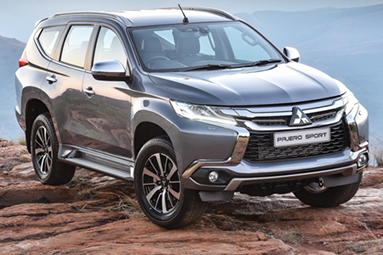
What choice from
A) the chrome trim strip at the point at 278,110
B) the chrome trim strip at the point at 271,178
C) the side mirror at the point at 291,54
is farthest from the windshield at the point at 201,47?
the chrome trim strip at the point at 271,178

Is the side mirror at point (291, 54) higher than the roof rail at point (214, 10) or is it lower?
lower

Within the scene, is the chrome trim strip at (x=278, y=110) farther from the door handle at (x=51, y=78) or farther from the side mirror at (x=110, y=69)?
the door handle at (x=51, y=78)

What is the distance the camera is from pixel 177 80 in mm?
4574

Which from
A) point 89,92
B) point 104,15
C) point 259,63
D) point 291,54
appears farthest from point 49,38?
point 291,54

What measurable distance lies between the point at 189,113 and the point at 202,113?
0.11 metres

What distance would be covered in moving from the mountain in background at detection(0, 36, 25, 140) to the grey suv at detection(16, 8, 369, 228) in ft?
355

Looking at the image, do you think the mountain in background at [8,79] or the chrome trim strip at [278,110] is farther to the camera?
the mountain in background at [8,79]

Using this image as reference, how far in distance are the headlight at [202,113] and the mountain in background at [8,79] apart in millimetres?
110240

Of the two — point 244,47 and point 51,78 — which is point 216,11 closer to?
point 244,47

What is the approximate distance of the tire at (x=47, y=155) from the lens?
639 cm

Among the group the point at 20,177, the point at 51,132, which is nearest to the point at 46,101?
the point at 51,132

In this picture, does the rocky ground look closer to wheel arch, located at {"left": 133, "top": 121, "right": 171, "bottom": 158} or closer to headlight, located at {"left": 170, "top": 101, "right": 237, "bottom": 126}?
wheel arch, located at {"left": 133, "top": 121, "right": 171, "bottom": 158}

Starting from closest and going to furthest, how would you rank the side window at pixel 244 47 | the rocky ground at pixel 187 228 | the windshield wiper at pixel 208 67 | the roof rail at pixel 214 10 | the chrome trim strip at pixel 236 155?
the chrome trim strip at pixel 236 155 < the rocky ground at pixel 187 228 < the windshield wiper at pixel 208 67 < the side window at pixel 244 47 < the roof rail at pixel 214 10

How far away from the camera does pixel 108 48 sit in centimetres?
551
